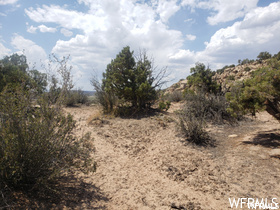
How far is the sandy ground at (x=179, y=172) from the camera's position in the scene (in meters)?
3.26

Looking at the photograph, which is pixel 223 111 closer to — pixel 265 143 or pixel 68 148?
pixel 265 143

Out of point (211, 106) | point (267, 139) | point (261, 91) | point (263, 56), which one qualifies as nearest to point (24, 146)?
point (261, 91)

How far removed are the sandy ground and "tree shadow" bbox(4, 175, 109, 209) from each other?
2 cm

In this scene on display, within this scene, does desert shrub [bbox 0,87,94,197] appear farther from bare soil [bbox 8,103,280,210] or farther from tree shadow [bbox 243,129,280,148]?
tree shadow [bbox 243,129,280,148]

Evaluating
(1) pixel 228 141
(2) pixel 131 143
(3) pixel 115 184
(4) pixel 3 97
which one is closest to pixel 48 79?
(4) pixel 3 97

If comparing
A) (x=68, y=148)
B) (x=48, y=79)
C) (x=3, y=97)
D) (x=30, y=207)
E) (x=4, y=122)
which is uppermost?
(x=48, y=79)

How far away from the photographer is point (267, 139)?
5.49m

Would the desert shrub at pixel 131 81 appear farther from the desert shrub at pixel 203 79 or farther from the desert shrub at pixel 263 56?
the desert shrub at pixel 263 56

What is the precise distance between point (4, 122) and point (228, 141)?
604cm

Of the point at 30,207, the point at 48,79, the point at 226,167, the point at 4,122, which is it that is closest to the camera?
the point at 30,207

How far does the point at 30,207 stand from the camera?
2.53 m

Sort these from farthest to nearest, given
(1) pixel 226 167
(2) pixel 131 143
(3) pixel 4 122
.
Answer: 1. (2) pixel 131 143
2. (1) pixel 226 167
3. (3) pixel 4 122

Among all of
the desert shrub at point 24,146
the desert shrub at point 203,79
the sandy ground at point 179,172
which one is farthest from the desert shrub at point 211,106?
the desert shrub at point 24,146

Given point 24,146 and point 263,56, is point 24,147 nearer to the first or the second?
point 24,146
